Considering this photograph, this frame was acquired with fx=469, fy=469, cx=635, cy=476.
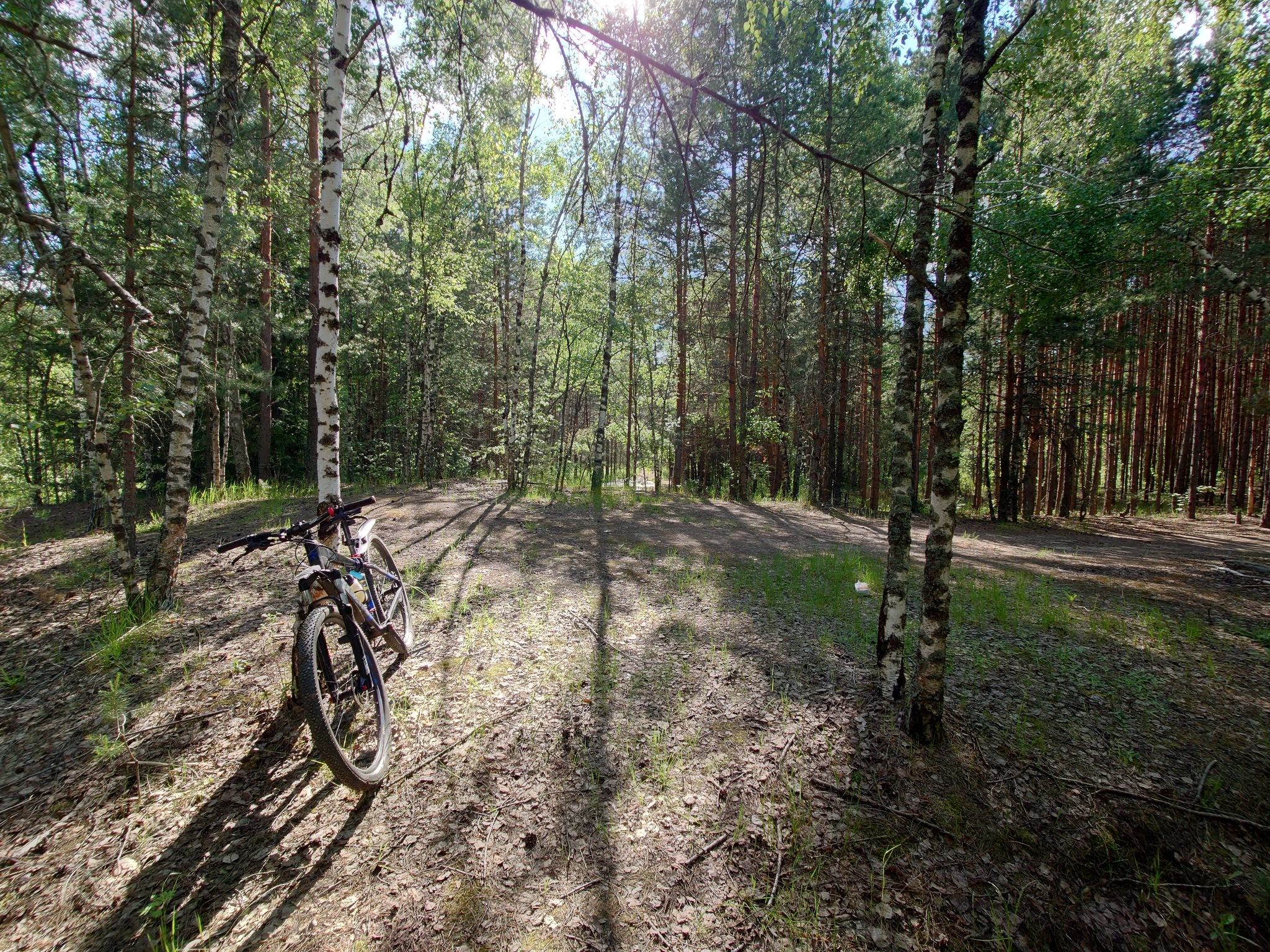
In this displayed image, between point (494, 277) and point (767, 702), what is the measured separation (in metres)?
18.2

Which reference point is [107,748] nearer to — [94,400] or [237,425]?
[94,400]

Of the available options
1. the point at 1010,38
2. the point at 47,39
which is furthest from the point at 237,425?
the point at 1010,38

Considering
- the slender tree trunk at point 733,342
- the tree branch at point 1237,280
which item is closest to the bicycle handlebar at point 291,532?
the slender tree trunk at point 733,342

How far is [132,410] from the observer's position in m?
4.54

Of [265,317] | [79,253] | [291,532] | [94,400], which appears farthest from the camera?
[265,317]

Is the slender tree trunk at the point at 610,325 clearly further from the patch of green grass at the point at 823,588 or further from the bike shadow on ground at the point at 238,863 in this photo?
the bike shadow on ground at the point at 238,863

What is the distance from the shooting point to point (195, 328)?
15.0 ft

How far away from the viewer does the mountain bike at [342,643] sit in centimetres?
228

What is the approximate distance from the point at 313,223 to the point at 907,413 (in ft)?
36.4

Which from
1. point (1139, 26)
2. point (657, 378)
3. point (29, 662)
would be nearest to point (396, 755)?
point (29, 662)

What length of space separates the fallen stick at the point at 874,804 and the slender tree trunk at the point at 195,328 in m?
5.75

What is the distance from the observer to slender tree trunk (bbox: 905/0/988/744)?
110 inches

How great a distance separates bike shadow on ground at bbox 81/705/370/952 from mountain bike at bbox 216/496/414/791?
0.25 meters

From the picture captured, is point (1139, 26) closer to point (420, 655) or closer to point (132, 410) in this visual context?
point (420, 655)
